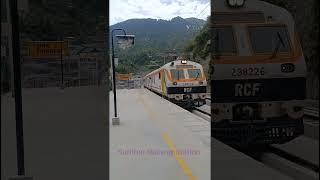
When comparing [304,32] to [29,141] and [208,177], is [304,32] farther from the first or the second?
[29,141]

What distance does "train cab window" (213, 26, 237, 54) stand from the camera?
21.2 feet

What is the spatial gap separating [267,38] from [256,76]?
0.56m

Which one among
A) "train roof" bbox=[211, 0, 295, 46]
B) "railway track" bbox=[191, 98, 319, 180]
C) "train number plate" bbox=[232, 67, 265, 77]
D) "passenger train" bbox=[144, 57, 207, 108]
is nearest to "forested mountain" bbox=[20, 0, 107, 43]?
"train roof" bbox=[211, 0, 295, 46]

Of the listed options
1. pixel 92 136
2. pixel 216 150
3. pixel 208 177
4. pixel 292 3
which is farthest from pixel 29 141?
pixel 292 3

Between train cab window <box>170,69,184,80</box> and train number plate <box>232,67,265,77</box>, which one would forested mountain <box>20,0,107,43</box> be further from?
train cab window <box>170,69,184,80</box>

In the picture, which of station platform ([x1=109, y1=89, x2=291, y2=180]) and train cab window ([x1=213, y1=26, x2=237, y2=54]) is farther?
train cab window ([x1=213, y1=26, x2=237, y2=54])

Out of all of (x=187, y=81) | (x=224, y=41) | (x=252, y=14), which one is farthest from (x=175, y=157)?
(x=187, y=81)

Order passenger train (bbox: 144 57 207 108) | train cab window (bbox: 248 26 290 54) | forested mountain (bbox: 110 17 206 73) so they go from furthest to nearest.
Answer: passenger train (bbox: 144 57 207 108) → forested mountain (bbox: 110 17 206 73) → train cab window (bbox: 248 26 290 54)

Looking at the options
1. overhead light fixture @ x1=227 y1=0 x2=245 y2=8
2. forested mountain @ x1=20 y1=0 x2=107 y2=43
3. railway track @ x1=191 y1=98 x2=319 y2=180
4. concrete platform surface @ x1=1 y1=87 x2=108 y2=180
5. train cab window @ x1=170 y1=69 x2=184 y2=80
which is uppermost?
overhead light fixture @ x1=227 y1=0 x2=245 y2=8

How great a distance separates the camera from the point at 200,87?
19234 millimetres

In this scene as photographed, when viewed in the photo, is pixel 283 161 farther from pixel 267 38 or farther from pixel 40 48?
pixel 40 48

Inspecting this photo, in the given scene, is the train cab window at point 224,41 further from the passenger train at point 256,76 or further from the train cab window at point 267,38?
the train cab window at point 267,38

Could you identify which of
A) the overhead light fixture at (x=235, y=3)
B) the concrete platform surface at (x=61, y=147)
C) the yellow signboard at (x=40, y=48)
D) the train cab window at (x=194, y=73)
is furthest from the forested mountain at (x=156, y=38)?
the overhead light fixture at (x=235, y=3)

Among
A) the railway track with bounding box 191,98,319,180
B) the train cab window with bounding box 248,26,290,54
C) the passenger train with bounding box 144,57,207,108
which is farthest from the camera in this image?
the passenger train with bounding box 144,57,207,108
